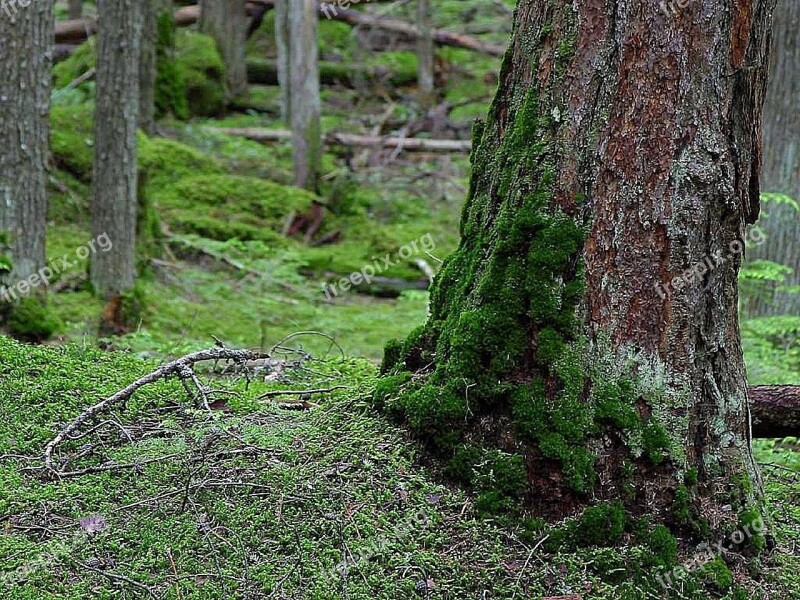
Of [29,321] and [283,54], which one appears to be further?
[283,54]

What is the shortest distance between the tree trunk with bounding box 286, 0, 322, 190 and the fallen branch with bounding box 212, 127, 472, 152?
270 centimetres

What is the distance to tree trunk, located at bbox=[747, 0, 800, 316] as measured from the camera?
24.4ft

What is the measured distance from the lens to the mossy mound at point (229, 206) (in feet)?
39.3

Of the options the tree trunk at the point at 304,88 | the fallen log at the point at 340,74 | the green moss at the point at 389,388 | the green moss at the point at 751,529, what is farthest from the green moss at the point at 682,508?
the fallen log at the point at 340,74

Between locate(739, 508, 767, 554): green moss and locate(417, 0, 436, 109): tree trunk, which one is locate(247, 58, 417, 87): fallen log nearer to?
locate(417, 0, 436, 109): tree trunk

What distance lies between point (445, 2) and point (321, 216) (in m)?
15.1

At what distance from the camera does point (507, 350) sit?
3033 millimetres

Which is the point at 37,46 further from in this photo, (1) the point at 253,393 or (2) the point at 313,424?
(2) the point at 313,424

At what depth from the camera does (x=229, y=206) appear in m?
12.9

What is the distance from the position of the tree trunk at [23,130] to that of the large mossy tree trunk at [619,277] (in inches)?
198

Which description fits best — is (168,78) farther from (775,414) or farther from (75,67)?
(775,414)

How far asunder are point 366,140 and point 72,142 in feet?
23.8

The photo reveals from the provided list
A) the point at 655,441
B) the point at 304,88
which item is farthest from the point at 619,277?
the point at 304,88

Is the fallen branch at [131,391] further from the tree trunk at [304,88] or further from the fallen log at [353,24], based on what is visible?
the fallen log at [353,24]
